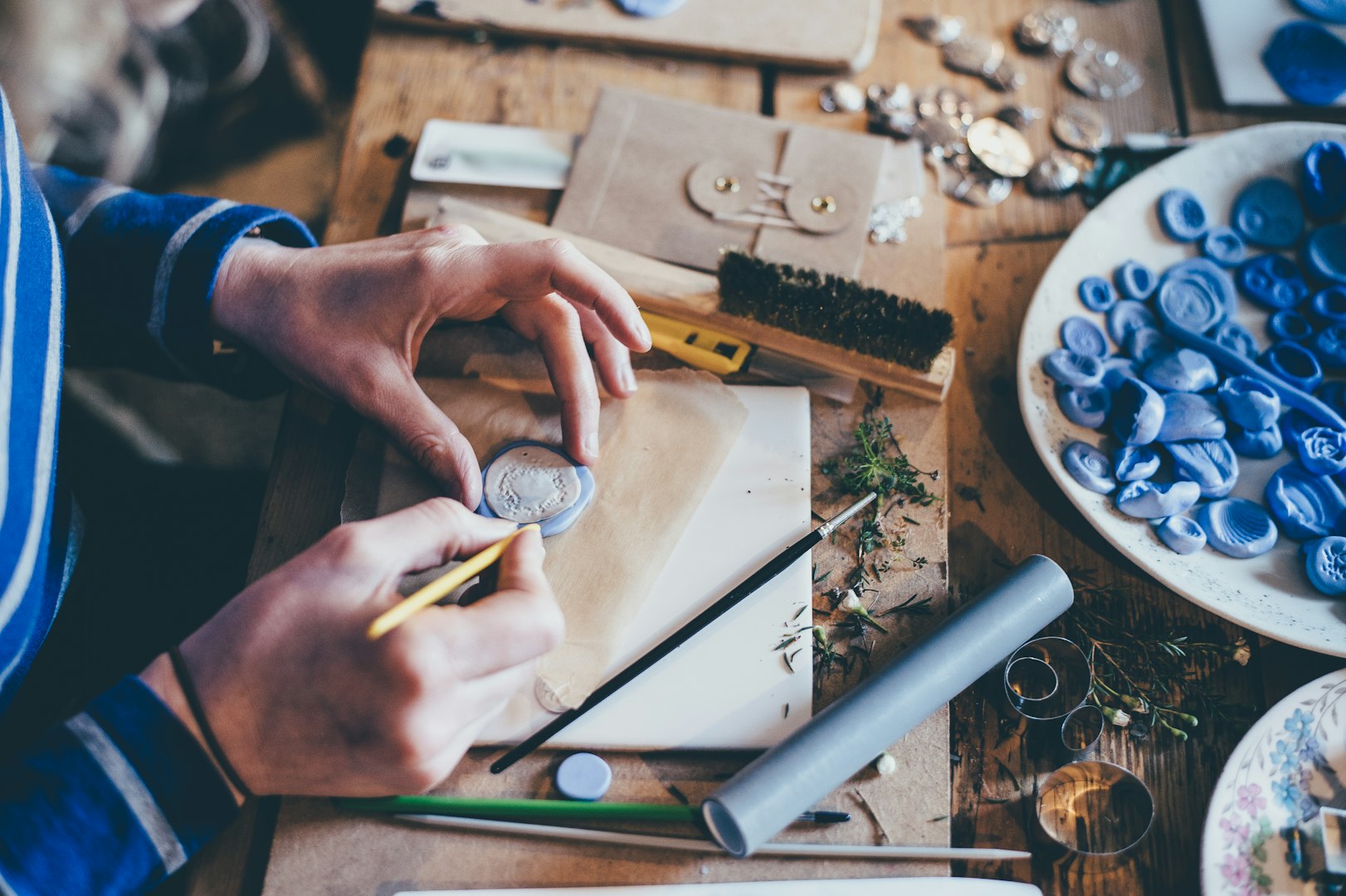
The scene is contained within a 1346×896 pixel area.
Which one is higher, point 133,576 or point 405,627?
point 405,627

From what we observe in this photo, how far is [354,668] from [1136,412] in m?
0.86

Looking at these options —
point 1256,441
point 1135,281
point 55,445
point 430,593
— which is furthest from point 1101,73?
point 55,445

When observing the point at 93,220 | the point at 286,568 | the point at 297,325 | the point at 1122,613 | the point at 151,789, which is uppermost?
the point at 93,220

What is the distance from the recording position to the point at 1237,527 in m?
0.99

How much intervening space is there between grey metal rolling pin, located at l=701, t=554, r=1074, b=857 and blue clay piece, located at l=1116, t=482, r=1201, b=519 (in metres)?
0.13

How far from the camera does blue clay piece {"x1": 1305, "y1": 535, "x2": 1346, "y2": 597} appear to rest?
95 centimetres

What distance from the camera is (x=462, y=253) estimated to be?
0.98 meters

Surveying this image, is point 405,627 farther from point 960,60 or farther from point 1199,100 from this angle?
point 1199,100

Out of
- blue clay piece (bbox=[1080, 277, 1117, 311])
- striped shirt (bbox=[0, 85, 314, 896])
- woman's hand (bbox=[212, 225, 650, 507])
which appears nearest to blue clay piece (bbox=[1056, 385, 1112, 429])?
blue clay piece (bbox=[1080, 277, 1117, 311])

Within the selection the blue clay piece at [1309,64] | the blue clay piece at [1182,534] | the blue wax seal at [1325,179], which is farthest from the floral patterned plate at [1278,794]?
the blue clay piece at [1309,64]

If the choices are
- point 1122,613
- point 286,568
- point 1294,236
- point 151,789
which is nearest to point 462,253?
point 286,568

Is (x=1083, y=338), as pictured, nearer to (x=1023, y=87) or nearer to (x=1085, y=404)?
(x=1085, y=404)

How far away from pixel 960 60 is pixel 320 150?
1.48 metres

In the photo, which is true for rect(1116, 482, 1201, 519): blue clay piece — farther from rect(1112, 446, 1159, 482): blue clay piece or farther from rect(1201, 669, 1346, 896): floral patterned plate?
rect(1201, 669, 1346, 896): floral patterned plate
